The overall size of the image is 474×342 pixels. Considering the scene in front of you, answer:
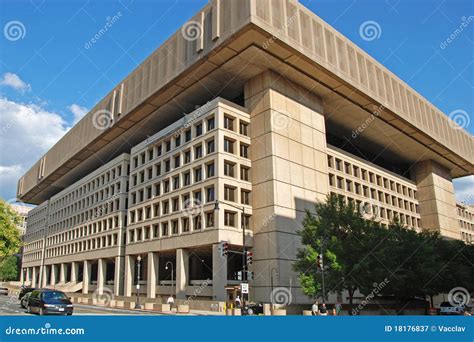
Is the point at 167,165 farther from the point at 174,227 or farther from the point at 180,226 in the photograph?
the point at 180,226

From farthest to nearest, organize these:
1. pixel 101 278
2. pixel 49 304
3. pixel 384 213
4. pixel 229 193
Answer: pixel 101 278 < pixel 384 213 < pixel 229 193 < pixel 49 304

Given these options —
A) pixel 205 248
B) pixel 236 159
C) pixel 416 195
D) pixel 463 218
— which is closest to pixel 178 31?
pixel 236 159

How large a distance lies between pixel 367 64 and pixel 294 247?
87.9 feet

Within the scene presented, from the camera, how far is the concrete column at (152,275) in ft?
170

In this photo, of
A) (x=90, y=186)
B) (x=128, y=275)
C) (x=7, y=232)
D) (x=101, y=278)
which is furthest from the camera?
(x=90, y=186)

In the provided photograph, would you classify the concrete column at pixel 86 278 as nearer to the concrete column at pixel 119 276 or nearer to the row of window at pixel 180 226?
the concrete column at pixel 119 276

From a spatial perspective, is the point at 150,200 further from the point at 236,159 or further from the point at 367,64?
the point at 367,64

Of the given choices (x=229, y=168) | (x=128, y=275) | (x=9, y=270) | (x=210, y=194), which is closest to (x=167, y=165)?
(x=210, y=194)

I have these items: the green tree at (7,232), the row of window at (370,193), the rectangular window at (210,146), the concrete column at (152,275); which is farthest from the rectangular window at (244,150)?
the green tree at (7,232)

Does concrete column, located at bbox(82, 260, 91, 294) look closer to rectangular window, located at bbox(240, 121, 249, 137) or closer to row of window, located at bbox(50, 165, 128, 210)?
row of window, located at bbox(50, 165, 128, 210)

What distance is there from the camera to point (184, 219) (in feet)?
159

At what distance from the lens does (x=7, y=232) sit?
5188 centimetres

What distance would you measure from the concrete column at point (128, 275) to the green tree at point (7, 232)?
14.2 m

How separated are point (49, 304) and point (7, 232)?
33713 mm
